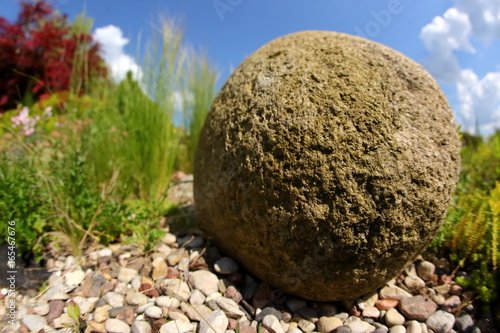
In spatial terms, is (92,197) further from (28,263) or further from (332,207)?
(332,207)

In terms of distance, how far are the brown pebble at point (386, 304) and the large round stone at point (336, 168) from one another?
224 mm

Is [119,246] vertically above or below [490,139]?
below

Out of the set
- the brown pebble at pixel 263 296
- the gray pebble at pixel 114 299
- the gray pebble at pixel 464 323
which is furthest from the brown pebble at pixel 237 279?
the gray pebble at pixel 464 323

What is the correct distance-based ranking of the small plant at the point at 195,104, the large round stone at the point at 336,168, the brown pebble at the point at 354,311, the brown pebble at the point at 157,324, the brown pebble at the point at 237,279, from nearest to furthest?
the large round stone at the point at 336,168 → the brown pebble at the point at 157,324 → the brown pebble at the point at 354,311 → the brown pebble at the point at 237,279 → the small plant at the point at 195,104

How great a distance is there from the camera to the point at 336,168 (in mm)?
1658

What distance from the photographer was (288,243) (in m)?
1.78

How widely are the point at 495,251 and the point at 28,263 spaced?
11.2 ft

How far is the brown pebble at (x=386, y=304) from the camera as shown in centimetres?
202

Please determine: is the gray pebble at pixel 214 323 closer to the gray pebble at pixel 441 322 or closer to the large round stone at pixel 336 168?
the large round stone at pixel 336 168

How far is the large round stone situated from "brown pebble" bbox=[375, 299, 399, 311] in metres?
0.22

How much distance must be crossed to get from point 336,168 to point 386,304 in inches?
42.8

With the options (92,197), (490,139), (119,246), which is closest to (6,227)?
(92,197)

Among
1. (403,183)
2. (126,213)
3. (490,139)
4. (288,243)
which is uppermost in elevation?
(490,139)

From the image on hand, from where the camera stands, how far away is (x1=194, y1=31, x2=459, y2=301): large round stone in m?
1.67
